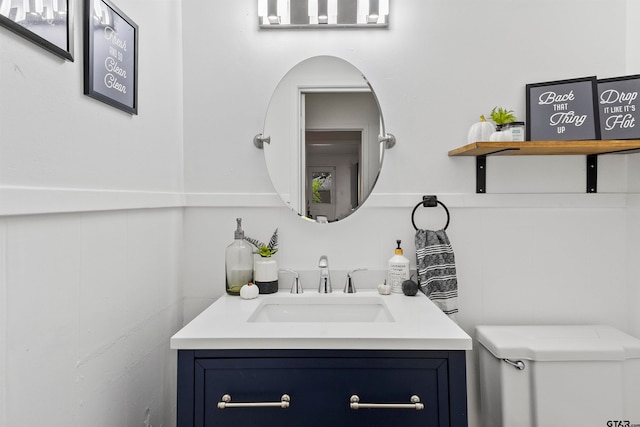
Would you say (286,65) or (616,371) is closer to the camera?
(616,371)

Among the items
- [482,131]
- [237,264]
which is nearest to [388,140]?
[482,131]

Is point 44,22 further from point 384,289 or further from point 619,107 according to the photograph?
point 619,107

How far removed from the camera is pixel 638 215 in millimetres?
1464

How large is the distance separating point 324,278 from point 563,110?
3.55 feet

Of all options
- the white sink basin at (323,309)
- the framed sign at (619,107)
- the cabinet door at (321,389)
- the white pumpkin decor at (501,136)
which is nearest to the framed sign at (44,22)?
the cabinet door at (321,389)

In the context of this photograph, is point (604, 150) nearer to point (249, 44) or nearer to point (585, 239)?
point (585, 239)

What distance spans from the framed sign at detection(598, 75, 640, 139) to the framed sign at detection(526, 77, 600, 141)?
0.06 m

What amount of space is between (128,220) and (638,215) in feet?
5.82

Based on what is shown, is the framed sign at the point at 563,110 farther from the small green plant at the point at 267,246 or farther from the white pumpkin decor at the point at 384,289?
the small green plant at the point at 267,246

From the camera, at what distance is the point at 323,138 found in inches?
60.5

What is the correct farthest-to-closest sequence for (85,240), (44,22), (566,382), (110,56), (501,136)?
1. (501,136)
2. (566,382)
3. (110,56)
4. (85,240)
5. (44,22)

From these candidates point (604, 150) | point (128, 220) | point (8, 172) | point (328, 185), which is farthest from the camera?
point (328, 185)

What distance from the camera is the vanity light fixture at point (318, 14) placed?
154 centimetres

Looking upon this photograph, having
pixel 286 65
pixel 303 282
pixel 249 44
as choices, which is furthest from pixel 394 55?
pixel 303 282
